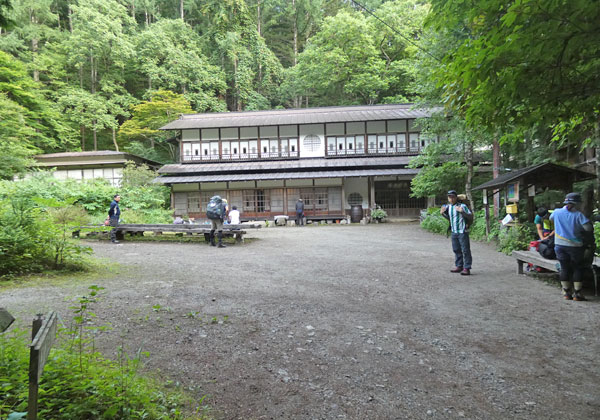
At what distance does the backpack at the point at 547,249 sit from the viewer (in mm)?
5574

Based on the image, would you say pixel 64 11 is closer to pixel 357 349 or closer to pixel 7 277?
pixel 7 277

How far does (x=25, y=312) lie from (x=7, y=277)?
216 centimetres

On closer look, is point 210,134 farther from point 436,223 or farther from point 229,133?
point 436,223

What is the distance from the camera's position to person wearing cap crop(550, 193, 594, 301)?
4.72 meters

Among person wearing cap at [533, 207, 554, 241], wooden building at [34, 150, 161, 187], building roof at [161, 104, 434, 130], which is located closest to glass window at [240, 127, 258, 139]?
building roof at [161, 104, 434, 130]

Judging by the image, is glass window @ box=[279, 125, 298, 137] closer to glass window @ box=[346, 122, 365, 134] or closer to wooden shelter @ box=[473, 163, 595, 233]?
glass window @ box=[346, 122, 365, 134]

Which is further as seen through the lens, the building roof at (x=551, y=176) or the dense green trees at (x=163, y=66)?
the dense green trees at (x=163, y=66)

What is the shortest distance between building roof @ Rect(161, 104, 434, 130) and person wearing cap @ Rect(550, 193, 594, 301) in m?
18.6

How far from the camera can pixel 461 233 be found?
644cm

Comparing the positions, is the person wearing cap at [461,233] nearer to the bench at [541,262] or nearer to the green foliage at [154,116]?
the bench at [541,262]

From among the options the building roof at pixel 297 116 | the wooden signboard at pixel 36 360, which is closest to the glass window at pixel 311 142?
the building roof at pixel 297 116

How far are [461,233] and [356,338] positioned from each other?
4051 mm

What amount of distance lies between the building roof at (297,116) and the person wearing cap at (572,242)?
18.6 m

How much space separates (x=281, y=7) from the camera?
39062 mm
